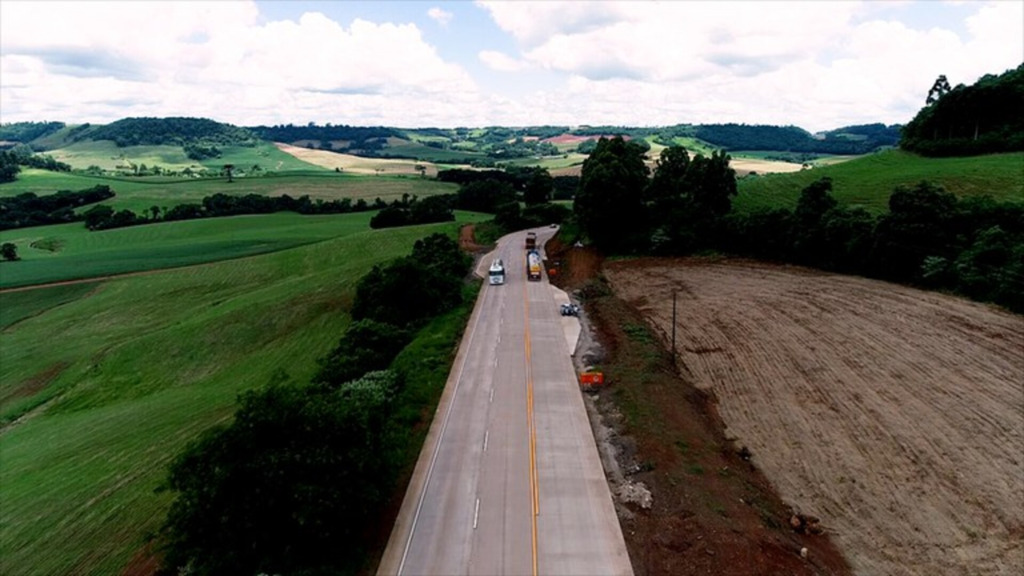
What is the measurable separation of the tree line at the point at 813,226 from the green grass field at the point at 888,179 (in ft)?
20.6

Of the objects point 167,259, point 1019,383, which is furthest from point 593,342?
point 167,259

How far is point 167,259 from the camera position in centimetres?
8731

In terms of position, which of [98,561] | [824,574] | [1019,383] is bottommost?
[98,561]

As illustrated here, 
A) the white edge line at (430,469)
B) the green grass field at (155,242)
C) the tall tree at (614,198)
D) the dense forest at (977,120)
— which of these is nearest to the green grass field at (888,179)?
the dense forest at (977,120)

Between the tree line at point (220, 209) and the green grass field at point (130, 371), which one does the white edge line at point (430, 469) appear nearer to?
the green grass field at point (130, 371)

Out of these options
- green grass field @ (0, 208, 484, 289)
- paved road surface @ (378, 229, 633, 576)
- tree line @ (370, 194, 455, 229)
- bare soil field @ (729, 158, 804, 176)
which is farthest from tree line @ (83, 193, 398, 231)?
paved road surface @ (378, 229, 633, 576)

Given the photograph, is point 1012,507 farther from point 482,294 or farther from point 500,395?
point 482,294

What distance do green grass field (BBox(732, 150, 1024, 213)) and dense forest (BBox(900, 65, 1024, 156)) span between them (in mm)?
3082

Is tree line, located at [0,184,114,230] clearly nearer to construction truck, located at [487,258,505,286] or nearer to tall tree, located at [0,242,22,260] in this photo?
tall tree, located at [0,242,22,260]

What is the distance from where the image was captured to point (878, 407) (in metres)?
30.4

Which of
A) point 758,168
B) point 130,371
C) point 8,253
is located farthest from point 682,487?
point 758,168

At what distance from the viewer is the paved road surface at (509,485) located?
2027 centimetres

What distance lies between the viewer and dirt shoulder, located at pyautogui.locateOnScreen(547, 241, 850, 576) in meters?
19.8

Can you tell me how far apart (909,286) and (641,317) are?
73.3 ft
